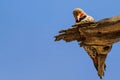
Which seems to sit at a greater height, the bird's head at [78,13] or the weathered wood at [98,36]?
the bird's head at [78,13]

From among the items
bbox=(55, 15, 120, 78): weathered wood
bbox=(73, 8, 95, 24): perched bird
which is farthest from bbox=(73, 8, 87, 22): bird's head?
bbox=(55, 15, 120, 78): weathered wood

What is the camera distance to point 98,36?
28.7 feet

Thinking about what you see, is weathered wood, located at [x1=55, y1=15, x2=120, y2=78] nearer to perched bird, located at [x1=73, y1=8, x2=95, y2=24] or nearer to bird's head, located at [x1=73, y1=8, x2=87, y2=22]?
perched bird, located at [x1=73, y1=8, x2=95, y2=24]

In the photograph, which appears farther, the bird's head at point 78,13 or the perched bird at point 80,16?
the bird's head at point 78,13

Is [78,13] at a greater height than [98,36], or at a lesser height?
greater

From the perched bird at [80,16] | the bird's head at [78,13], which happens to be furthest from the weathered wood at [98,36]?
the bird's head at [78,13]

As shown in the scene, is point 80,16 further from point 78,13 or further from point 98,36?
point 98,36

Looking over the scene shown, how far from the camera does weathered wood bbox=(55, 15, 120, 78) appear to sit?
845cm

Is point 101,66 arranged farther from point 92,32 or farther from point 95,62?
point 92,32

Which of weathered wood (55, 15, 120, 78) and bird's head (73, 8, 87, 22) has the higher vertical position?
bird's head (73, 8, 87, 22)

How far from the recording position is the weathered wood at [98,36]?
8445 mm

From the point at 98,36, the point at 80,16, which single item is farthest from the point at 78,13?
the point at 98,36

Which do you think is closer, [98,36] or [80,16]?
[98,36]

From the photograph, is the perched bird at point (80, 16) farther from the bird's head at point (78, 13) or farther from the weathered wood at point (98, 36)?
the weathered wood at point (98, 36)
